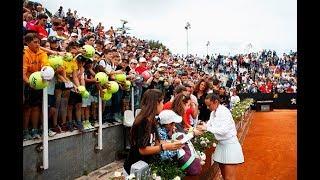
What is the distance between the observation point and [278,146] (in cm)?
1545

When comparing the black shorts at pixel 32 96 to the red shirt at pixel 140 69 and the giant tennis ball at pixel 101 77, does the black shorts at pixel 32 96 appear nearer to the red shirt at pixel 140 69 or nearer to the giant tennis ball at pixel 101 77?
the giant tennis ball at pixel 101 77

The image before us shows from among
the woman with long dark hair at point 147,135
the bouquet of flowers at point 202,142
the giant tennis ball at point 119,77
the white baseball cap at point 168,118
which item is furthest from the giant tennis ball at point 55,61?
the bouquet of flowers at point 202,142

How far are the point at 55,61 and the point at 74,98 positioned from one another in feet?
3.43

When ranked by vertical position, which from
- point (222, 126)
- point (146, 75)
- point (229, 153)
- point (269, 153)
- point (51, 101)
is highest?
point (146, 75)

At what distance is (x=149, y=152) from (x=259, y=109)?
96.3ft

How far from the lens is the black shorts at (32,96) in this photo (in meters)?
5.92

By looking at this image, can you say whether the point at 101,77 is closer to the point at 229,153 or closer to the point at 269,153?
the point at 229,153

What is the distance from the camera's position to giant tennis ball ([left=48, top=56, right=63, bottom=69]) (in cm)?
627

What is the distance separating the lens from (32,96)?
238 inches

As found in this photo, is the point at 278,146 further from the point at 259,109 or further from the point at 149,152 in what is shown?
the point at 259,109

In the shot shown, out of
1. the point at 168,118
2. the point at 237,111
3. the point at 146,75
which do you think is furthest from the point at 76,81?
the point at 237,111
